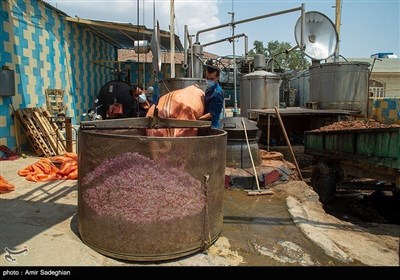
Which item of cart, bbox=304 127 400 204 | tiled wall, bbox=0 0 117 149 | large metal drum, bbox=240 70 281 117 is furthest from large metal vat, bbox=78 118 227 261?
large metal drum, bbox=240 70 281 117

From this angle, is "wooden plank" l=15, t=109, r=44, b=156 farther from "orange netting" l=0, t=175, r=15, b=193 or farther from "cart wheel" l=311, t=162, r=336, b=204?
"cart wheel" l=311, t=162, r=336, b=204

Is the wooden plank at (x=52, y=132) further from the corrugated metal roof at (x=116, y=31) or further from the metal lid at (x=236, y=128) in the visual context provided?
the metal lid at (x=236, y=128)

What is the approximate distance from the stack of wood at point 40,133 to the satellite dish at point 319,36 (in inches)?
346

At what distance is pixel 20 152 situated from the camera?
26.2 feet

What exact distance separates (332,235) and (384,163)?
6.02 feet

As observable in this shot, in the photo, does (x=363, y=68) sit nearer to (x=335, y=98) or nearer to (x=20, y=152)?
(x=335, y=98)

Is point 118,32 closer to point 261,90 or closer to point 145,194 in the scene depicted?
point 261,90

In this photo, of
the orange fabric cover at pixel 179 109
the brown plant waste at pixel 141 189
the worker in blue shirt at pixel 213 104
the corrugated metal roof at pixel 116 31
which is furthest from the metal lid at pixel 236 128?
the corrugated metal roof at pixel 116 31

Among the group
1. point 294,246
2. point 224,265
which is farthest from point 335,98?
point 224,265

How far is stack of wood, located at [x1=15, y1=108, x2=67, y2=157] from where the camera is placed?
25.7 ft

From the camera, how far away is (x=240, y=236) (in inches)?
153

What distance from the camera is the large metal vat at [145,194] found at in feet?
9.67

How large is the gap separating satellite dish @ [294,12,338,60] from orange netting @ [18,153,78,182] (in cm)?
896

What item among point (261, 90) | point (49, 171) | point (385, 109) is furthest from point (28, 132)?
point (385, 109)
